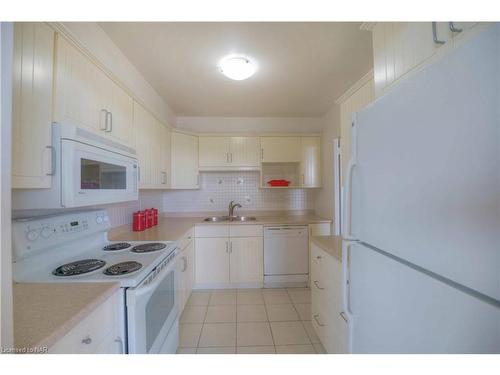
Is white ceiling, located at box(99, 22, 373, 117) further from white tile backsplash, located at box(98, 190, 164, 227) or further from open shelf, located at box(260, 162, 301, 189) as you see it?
white tile backsplash, located at box(98, 190, 164, 227)

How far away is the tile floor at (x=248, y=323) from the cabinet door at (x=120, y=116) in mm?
1792

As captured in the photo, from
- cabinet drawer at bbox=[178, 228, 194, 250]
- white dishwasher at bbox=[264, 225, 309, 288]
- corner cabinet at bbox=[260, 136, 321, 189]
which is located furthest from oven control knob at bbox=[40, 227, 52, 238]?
corner cabinet at bbox=[260, 136, 321, 189]

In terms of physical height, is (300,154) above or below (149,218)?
above

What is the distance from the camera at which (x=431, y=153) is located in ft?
1.90

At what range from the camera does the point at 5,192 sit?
0.45m

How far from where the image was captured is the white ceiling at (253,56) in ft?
4.68

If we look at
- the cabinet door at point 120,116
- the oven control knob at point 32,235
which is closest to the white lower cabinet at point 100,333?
the oven control knob at point 32,235

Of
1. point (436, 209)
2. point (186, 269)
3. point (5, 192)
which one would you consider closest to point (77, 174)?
point (5, 192)

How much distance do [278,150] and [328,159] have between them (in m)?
0.73

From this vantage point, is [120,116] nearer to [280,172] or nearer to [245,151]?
[245,151]

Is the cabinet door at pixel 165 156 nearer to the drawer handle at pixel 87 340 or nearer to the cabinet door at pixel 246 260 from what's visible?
the cabinet door at pixel 246 260
